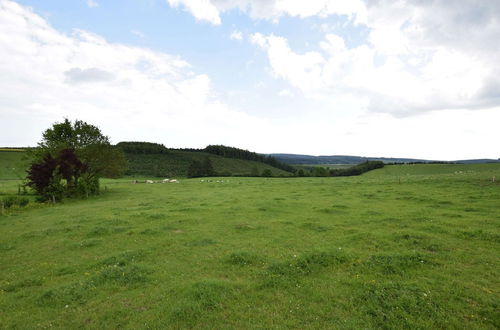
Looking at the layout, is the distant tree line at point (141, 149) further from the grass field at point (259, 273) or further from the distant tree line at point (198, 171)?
the grass field at point (259, 273)

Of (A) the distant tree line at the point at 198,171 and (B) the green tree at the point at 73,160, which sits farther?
(A) the distant tree line at the point at 198,171

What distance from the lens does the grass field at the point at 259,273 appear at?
6.85 metres

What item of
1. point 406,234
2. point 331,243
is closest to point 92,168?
point 331,243

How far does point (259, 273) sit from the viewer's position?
933 cm

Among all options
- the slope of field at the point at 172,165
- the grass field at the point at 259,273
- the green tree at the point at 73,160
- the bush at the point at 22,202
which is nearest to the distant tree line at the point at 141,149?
the slope of field at the point at 172,165

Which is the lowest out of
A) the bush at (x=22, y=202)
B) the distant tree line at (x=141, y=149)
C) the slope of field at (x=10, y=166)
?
the bush at (x=22, y=202)

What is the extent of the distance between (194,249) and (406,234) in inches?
428

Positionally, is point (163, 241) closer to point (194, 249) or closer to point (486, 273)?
point (194, 249)

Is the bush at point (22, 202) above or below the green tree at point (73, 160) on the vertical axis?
below

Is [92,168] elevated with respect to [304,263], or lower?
elevated

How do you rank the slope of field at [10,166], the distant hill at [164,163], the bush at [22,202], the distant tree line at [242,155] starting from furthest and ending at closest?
the distant tree line at [242,155] < the distant hill at [164,163] < the slope of field at [10,166] < the bush at [22,202]

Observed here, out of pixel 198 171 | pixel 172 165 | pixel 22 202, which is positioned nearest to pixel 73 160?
pixel 22 202

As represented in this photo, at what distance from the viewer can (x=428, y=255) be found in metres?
10.3

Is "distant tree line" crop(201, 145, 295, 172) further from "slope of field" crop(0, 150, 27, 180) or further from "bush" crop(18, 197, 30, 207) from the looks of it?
"bush" crop(18, 197, 30, 207)
